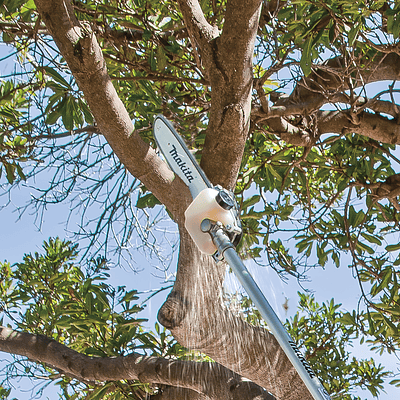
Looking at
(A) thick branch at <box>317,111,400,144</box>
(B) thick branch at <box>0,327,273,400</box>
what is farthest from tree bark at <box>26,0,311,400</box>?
(A) thick branch at <box>317,111,400,144</box>

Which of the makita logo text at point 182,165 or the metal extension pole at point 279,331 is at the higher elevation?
the makita logo text at point 182,165

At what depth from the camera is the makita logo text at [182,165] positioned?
1.27 meters

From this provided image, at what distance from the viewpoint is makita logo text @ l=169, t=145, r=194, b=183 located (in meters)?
1.27

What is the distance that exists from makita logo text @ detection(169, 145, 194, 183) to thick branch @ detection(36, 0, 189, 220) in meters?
0.15

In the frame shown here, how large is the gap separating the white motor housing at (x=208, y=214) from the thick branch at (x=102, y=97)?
424 mm

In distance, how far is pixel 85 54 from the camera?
53.0 inches

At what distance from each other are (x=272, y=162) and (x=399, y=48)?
0.76 m

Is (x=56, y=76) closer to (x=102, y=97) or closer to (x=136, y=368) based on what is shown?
(x=102, y=97)

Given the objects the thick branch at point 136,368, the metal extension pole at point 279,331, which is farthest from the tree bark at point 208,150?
the metal extension pole at point 279,331

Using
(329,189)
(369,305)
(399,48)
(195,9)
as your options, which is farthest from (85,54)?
(329,189)

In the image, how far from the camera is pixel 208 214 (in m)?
1.01

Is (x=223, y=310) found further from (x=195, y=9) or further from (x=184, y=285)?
(x=195, y=9)

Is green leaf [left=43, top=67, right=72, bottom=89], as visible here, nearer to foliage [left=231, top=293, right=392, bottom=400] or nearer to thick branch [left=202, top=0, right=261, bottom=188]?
thick branch [left=202, top=0, right=261, bottom=188]

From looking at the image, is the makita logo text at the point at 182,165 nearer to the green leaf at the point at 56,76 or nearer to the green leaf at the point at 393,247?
the green leaf at the point at 56,76
